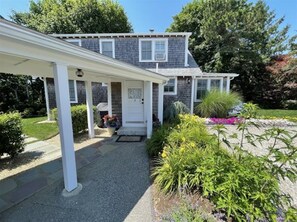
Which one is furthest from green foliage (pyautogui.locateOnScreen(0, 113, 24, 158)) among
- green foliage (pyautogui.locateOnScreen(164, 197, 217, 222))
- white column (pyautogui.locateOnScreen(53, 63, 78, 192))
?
green foliage (pyautogui.locateOnScreen(164, 197, 217, 222))

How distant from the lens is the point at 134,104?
7473 millimetres

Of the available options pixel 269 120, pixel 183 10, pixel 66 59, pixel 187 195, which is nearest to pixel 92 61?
pixel 66 59

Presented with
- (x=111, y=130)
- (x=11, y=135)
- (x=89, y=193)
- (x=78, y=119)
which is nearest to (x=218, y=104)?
(x=111, y=130)

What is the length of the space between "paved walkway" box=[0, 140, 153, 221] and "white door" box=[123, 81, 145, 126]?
9.73 feet

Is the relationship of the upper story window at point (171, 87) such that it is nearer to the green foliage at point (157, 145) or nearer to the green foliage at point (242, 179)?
the green foliage at point (157, 145)

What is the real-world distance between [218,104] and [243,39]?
10.3 meters

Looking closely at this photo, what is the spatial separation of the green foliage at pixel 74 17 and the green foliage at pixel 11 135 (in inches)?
630

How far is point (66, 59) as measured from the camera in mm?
2742

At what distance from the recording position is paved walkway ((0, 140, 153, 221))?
2.59m

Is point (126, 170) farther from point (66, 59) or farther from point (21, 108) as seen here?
point (21, 108)

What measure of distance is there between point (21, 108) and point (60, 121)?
15.1 m

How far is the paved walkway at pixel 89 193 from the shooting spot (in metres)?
2.59

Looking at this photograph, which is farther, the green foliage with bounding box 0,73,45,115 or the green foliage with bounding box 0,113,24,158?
the green foliage with bounding box 0,73,45,115

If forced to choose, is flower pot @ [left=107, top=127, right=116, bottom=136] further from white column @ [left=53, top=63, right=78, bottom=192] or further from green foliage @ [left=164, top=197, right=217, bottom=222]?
green foliage @ [left=164, top=197, right=217, bottom=222]
